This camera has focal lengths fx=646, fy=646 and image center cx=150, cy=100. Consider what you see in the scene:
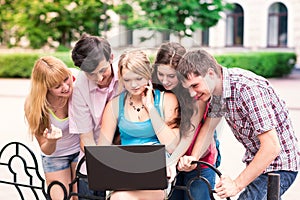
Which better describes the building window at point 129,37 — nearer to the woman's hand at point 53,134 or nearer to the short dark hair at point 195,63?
the short dark hair at point 195,63

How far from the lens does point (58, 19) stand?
2334 cm

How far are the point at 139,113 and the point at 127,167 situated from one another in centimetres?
32

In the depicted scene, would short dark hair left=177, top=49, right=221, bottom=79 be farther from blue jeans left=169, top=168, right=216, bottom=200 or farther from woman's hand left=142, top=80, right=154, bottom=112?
blue jeans left=169, top=168, right=216, bottom=200

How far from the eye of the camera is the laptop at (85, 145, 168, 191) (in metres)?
2.35

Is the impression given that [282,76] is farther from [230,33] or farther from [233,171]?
[233,171]

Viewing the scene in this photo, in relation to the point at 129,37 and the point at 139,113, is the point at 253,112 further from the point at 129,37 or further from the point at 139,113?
the point at 129,37

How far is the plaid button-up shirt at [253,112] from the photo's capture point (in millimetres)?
2658

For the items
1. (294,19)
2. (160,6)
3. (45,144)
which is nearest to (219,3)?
(160,6)

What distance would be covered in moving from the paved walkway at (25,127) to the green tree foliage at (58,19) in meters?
2.89

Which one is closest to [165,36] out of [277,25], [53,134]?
[53,134]

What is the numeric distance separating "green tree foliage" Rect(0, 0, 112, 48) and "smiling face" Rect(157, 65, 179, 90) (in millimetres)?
20528

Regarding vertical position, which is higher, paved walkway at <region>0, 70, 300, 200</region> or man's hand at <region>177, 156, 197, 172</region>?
man's hand at <region>177, 156, 197, 172</region>

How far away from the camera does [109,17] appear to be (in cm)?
2317

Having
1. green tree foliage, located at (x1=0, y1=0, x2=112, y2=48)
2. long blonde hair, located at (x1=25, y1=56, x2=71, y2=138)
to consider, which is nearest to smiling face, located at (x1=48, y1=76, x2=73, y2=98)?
long blonde hair, located at (x1=25, y1=56, x2=71, y2=138)
